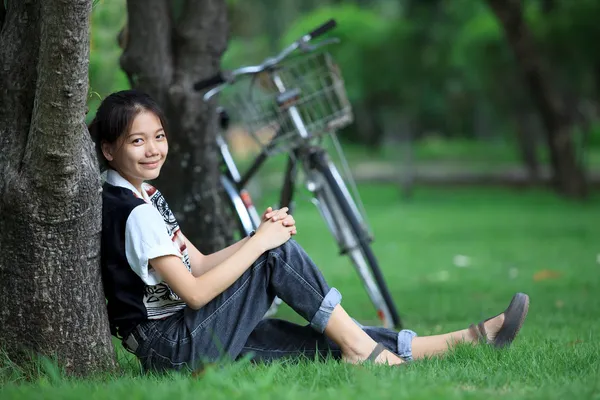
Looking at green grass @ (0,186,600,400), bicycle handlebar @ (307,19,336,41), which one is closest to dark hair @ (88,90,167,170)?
green grass @ (0,186,600,400)

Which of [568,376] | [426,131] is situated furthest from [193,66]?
[426,131]

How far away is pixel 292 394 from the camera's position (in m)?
2.64

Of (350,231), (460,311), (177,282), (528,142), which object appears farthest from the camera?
(528,142)

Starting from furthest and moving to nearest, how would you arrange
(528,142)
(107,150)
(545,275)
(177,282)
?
(528,142)
(545,275)
(107,150)
(177,282)

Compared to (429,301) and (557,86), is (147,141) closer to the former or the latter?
(429,301)

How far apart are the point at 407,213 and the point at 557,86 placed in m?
5.47

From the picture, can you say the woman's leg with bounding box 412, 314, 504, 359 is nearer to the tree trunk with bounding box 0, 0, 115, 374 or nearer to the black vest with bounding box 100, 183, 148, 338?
the black vest with bounding box 100, 183, 148, 338

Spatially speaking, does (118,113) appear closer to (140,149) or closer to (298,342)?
(140,149)

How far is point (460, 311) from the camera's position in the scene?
580 centimetres

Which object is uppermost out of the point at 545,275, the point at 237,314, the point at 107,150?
the point at 107,150

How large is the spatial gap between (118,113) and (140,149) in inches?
5.8

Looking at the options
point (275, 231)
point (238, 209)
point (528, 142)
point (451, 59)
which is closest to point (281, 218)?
point (275, 231)

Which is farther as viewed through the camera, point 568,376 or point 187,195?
point 187,195

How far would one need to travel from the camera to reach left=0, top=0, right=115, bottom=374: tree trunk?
3.09 meters
